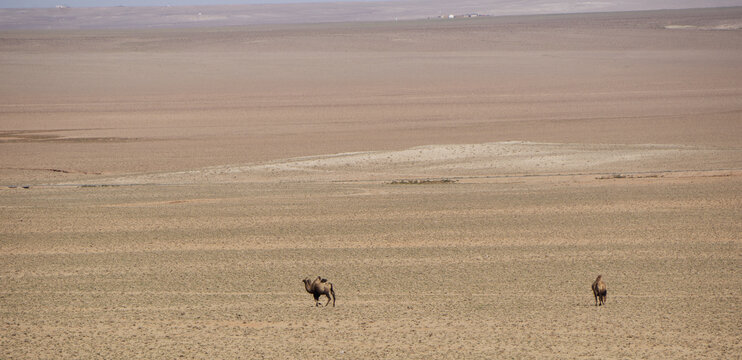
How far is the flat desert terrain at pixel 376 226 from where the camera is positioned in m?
6.17

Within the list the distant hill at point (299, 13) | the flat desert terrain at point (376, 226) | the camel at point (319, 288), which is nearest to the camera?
the flat desert terrain at point (376, 226)

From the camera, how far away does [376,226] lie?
1027 centimetres

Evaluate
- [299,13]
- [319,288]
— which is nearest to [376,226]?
[319,288]

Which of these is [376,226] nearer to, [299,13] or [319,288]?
[319,288]

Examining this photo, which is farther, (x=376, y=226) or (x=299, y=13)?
(x=299, y=13)

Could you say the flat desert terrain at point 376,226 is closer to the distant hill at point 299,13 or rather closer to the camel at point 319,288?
the camel at point 319,288

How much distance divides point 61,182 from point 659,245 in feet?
34.0

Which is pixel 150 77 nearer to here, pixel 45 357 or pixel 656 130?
pixel 656 130

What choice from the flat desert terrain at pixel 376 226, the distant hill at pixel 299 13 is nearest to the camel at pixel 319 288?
the flat desert terrain at pixel 376 226

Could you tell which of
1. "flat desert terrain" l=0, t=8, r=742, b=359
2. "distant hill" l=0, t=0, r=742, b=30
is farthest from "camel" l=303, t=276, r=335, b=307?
"distant hill" l=0, t=0, r=742, b=30

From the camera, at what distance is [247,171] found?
15.6 metres

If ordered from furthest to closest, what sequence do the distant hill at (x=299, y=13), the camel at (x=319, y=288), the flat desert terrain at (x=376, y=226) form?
the distant hill at (x=299, y=13), the camel at (x=319, y=288), the flat desert terrain at (x=376, y=226)

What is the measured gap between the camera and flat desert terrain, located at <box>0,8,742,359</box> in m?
6.17

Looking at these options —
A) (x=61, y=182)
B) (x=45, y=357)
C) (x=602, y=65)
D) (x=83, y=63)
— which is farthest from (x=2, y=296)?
(x=83, y=63)
